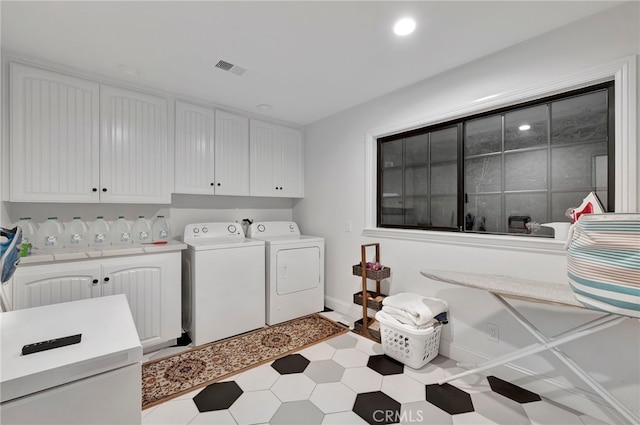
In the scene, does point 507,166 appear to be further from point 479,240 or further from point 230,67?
point 230,67

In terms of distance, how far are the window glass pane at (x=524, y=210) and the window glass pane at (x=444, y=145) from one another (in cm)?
57

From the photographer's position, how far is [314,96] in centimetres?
274

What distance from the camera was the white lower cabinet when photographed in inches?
73.9

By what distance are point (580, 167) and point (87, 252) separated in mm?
3442

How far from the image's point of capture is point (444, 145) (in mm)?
2408

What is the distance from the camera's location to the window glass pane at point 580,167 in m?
1.65

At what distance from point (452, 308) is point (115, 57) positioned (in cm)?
321

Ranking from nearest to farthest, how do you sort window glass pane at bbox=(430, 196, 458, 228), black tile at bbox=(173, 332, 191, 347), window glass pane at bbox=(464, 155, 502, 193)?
window glass pane at bbox=(464, 155, 502, 193)
window glass pane at bbox=(430, 196, 458, 228)
black tile at bbox=(173, 332, 191, 347)

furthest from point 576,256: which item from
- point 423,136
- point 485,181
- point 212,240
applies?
point 212,240

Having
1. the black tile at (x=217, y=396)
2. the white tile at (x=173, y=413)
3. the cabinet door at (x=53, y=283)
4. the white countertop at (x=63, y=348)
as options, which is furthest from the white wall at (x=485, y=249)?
the cabinet door at (x=53, y=283)

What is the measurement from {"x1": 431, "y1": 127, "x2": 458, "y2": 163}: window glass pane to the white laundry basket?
4.60 ft

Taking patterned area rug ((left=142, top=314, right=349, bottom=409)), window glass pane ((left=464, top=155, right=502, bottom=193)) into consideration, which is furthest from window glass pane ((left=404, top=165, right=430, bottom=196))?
patterned area rug ((left=142, top=314, right=349, bottom=409))

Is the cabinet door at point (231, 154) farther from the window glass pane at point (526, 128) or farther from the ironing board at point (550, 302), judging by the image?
the window glass pane at point (526, 128)

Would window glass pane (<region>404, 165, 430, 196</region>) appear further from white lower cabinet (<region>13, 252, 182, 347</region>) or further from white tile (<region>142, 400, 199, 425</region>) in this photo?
white tile (<region>142, 400, 199, 425</region>)
